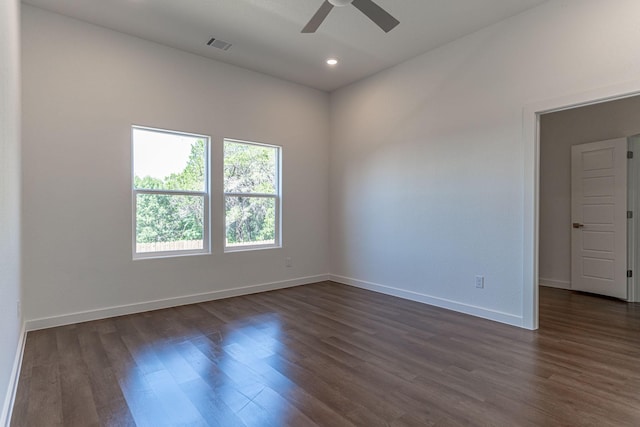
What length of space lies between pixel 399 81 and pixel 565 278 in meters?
3.93

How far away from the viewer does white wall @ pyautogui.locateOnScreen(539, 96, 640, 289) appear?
4926mm

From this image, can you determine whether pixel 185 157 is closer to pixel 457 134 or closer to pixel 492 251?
pixel 457 134

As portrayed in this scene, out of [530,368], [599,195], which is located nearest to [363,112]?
[599,195]

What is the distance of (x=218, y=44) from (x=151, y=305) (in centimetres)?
319

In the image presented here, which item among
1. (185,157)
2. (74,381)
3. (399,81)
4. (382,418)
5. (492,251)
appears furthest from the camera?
(399,81)

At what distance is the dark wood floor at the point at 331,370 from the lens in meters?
1.94

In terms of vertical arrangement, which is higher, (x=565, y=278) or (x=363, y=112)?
(x=363, y=112)

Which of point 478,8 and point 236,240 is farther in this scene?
point 236,240

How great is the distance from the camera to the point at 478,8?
10.9ft

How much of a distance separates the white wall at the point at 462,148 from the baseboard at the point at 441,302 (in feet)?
0.05

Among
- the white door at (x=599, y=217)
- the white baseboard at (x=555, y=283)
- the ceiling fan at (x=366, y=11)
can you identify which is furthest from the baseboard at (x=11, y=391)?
the white baseboard at (x=555, y=283)

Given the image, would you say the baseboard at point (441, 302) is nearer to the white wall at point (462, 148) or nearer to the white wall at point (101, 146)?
the white wall at point (462, 148)

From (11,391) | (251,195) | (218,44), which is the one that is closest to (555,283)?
(251,195)

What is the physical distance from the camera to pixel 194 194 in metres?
4.38
